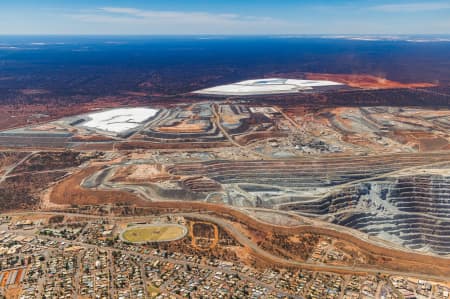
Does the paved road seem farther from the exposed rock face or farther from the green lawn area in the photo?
the exposed rock face

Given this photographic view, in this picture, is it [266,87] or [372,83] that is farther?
[372,83]

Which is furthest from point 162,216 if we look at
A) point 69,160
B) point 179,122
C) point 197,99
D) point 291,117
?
point 197,99

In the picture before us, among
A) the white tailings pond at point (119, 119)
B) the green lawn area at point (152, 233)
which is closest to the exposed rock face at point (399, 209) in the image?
the green lawn area at point (152, 233)

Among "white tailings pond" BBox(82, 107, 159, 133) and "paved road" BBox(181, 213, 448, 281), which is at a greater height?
"white tailings pond" BBox(82, 107, 159, 133)

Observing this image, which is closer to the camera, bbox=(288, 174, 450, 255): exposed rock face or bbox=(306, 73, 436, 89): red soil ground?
bbox=(288, 174, 450, 255): exposed rock face

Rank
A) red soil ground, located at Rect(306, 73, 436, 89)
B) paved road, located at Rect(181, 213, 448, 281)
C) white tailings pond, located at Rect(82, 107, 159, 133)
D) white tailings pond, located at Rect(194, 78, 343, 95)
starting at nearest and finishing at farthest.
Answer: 1. paved road, located at Rect(181, 213, 448, 281)
2. white tailings pond, located at Rect(82, 107, 159, 133)
3. white tailings pond, located at Rect(194, 78, 343, 95)
4. red soil ground, located at Rect(306, 73, 436, 89)

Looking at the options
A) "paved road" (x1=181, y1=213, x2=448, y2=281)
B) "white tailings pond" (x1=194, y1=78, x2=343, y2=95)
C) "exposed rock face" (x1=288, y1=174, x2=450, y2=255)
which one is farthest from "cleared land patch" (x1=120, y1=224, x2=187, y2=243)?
"white tailings pond" (x1=194, y1=78, x2=343, y2=95)

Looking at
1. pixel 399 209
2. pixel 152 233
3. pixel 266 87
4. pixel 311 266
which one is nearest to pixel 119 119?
pixel 152 233

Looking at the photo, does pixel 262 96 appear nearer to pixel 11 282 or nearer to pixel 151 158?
pixel 151 158

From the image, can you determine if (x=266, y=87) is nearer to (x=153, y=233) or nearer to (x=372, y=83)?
(x=372, y=83)
